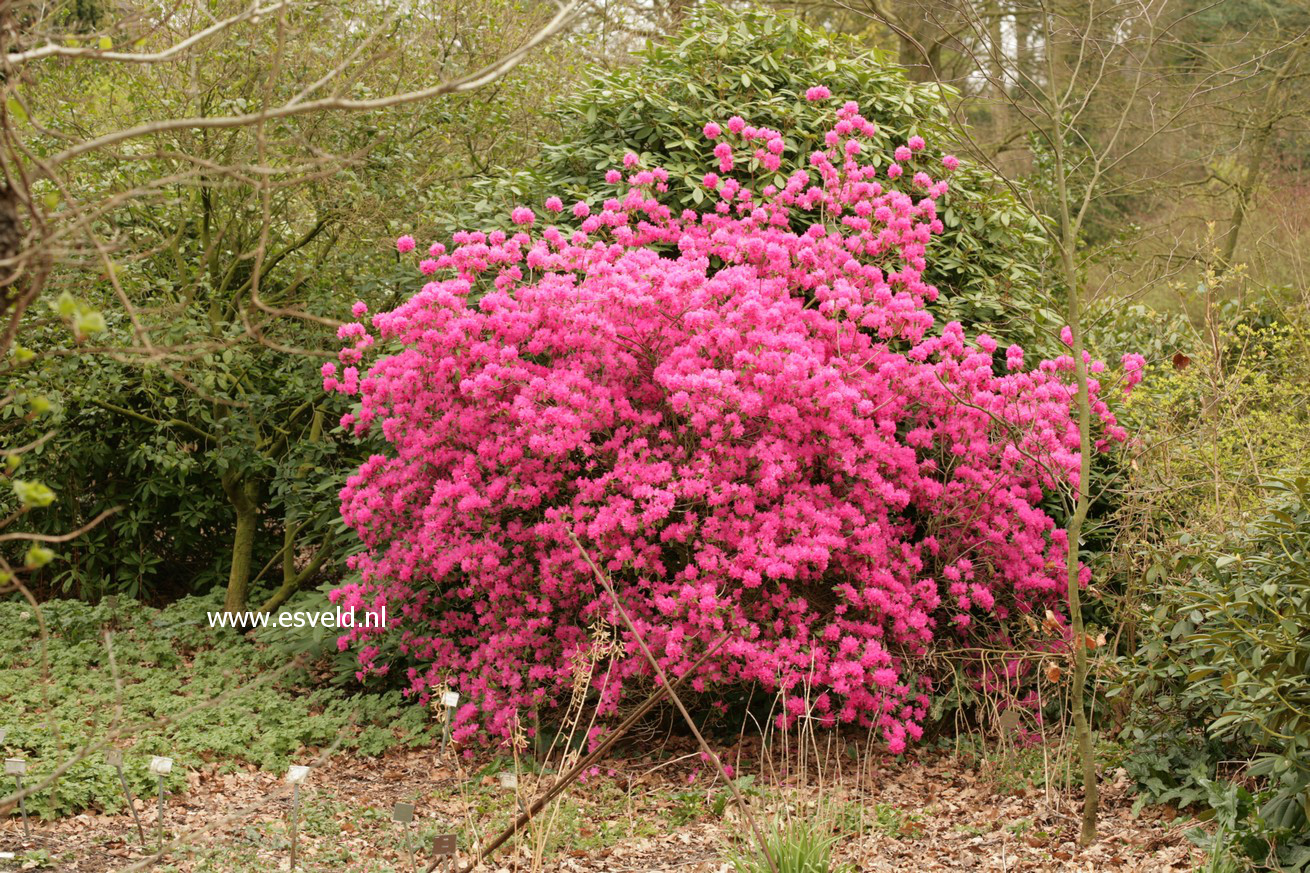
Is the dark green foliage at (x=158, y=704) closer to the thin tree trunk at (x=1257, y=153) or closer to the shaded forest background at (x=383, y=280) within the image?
the shaded forest background at (x=383, y=280)

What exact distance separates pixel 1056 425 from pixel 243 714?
4.36 m

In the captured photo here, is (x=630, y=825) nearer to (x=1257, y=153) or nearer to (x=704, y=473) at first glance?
(x=704, y=473)

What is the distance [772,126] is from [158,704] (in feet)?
15.5

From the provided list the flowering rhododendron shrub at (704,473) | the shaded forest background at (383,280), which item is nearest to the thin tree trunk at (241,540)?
the shaded forest background at (383,280)

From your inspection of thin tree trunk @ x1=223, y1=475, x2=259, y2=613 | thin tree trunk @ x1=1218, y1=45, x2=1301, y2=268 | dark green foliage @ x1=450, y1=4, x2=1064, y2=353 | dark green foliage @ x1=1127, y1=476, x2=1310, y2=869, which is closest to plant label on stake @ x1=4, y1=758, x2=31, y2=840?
thin tree trunk @ x1=223, y1=475, x2=259, y2=613

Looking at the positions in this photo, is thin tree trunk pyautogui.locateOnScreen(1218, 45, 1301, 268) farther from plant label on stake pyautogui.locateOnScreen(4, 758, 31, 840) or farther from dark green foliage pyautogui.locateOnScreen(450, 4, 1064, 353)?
plant label on stake pyautogui.locateOnScreen(4, 758, 31, 840)

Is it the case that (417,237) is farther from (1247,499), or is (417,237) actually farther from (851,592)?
(1247,499)

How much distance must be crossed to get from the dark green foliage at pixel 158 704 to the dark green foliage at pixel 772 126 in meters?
2.83

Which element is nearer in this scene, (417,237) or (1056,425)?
(1056,425)

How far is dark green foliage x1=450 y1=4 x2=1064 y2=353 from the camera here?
683cm

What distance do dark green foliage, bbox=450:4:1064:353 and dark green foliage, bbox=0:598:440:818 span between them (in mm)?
2825

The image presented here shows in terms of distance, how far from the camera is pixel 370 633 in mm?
5938

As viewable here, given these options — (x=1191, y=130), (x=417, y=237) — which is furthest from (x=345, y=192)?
(x=1191, y=130)

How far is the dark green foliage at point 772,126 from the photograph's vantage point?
6.83 meters
